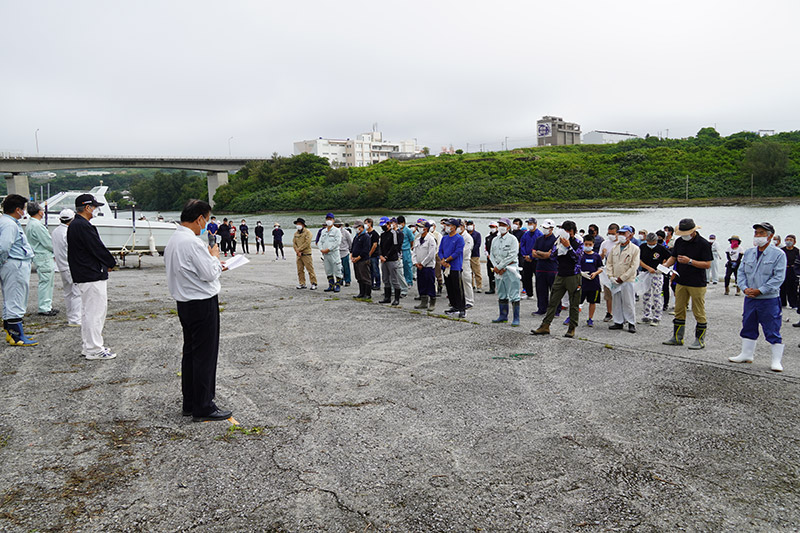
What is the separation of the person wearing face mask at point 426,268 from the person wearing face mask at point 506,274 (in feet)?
4.92

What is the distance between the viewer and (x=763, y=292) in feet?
21.9

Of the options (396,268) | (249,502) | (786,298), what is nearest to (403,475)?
(249,502)

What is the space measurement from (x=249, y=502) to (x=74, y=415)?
8.56 feet

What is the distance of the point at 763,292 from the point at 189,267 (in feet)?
22.7

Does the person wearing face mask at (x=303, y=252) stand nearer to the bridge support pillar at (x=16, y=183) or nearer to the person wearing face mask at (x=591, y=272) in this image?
the person wearing face mask at (x=591, y=272)

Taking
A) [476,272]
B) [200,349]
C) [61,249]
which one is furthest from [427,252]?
[61,249]

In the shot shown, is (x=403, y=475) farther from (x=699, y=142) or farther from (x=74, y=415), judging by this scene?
(x=699, y=142)

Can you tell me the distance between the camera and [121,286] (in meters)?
14.2

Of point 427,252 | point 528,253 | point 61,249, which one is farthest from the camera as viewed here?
point 528,253

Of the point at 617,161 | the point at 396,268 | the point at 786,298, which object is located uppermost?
the point at 617,161

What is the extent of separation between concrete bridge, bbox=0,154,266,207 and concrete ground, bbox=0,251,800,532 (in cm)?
5896

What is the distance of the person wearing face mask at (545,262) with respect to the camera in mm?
9961

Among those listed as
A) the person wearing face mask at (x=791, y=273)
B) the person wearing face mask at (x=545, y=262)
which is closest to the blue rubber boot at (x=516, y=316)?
the person wearing face mask at (x=545, y=262)

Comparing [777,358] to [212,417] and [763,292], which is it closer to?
[763,292]
